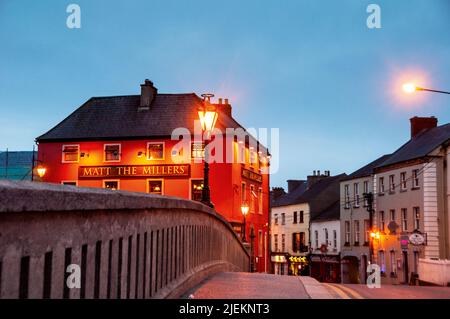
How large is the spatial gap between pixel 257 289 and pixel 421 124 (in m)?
44.0

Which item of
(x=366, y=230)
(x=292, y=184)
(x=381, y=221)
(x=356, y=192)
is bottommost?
(x=366, y=230)

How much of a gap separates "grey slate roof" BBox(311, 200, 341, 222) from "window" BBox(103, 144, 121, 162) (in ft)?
76.1

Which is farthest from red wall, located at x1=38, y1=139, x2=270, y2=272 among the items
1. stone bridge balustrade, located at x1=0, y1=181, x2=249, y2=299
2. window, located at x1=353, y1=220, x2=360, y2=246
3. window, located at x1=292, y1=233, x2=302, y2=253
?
stone bridge balustrade, located at x1=0, y1=181, x2=249, y2=299

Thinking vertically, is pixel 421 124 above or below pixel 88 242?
above

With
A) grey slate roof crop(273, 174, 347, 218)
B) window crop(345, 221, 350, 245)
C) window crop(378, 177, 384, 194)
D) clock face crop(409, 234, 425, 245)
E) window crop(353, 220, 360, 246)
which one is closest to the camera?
clock face crop(409, 234, 425, 245)

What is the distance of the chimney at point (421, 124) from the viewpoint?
51.1 meters

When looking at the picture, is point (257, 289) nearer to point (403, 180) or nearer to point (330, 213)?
point (403, 180)

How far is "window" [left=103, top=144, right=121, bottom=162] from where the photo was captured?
47.1 meters

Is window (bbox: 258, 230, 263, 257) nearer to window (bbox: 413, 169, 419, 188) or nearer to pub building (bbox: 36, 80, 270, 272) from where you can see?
pub building (bbox: 36, 80, 270, 272)

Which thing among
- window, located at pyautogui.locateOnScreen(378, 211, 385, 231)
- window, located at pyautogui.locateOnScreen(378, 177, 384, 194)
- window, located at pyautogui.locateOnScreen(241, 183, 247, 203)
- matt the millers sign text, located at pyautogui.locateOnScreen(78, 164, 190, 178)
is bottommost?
window, located at pyautogui.locateOnScreen(378, 211, 385, 231)

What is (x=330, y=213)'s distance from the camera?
2515 inches

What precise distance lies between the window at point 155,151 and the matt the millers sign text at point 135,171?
821 mm

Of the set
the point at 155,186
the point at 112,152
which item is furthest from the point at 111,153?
the point at 155,186

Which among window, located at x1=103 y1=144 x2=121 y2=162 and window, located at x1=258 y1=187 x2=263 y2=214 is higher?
window, located at x1=103 y1=144 x2=121 y2=162
